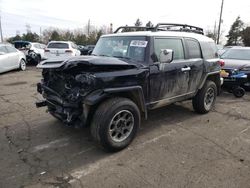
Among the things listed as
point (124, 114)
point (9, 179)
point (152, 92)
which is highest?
point (152, 92)

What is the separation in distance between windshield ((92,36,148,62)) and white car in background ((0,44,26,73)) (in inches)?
332

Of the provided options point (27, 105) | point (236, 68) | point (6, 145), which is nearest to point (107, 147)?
point (6, 145)

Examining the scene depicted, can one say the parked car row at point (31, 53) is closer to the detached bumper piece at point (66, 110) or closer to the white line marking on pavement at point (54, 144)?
the detached bumper piece at point (66, 110)

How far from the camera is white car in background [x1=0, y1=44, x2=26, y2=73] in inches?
471

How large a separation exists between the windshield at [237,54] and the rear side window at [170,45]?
527cm

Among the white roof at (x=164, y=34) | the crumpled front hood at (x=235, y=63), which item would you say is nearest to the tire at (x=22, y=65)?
the white roof at (x=164, y=34)

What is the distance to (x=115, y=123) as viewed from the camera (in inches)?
158

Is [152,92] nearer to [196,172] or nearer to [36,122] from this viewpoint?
[196,172]

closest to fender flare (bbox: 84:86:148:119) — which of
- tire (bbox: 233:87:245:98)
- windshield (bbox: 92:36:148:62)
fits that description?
windshield (bbox: 92:36:148:62)

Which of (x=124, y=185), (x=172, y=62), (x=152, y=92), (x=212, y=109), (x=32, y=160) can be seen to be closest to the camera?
(x=124, y=185)

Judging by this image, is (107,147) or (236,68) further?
(236,68)

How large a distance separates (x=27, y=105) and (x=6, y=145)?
2.51 meters

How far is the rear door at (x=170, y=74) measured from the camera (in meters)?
4.54

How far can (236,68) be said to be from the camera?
8.43 metres
